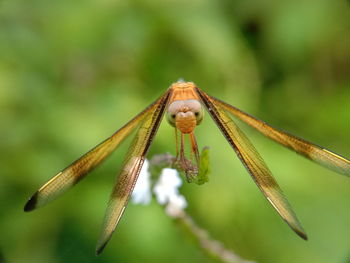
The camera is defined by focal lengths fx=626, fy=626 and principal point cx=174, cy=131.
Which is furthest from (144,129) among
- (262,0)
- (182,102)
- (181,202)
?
(262,0)

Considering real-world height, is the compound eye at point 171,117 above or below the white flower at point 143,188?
below

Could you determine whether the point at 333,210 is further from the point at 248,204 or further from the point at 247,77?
the point at 247,77

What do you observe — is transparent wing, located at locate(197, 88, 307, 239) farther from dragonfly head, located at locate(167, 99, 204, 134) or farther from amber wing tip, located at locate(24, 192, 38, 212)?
amber wing tip, located at locate(24, 192, 38, 212)

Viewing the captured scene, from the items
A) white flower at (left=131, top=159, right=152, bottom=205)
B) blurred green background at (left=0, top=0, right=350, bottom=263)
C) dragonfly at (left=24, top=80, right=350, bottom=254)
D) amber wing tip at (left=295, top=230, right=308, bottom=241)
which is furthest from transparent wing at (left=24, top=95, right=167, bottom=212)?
blurred green background at (left=0, top=0, right=350, bottom=263)

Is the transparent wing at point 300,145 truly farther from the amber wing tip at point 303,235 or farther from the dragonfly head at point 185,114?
the amber wing tip at point 303,235

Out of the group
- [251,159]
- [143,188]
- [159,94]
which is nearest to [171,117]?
[251,159]

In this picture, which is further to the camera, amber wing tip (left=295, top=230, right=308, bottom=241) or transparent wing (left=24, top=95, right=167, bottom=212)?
transparent wing (left=24, top=95, right=167, bottom=212)

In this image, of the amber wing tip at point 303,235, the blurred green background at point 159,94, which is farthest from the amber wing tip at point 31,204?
the blurred green background at point 159,94

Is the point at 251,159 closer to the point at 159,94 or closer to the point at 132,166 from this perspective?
the point at 132,166
